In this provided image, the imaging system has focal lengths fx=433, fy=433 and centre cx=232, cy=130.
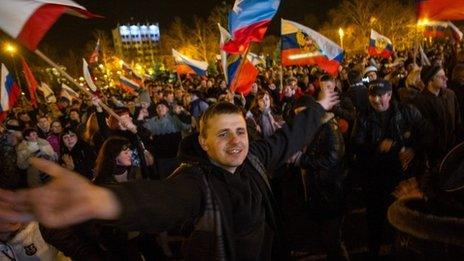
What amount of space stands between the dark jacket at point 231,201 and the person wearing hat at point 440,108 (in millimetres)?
3014

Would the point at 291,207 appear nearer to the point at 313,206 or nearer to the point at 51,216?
the point at 313,206

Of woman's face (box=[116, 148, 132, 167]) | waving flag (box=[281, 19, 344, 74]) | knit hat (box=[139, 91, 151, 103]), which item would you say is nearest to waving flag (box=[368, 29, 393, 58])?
waving flag (box=[281, 19, 344, 74])

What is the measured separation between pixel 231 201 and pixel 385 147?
2967mm

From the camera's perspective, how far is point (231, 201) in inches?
88.1

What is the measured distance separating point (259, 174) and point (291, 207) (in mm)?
4760

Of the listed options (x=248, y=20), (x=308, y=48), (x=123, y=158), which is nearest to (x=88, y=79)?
(x=308, y=48)

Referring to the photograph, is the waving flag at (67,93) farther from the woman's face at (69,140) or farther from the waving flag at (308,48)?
the waving flag at (308,48)

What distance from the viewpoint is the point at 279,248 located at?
2680 mm

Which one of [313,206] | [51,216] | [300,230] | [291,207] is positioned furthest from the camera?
[291,207]

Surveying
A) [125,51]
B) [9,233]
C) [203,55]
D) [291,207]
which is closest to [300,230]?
[291,207]

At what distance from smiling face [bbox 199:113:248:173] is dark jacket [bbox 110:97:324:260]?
0.07 m

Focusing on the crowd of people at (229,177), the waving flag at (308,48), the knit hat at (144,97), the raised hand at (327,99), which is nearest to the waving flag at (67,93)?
the knit hat at (144,97)

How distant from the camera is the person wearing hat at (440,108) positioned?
17.7 feet

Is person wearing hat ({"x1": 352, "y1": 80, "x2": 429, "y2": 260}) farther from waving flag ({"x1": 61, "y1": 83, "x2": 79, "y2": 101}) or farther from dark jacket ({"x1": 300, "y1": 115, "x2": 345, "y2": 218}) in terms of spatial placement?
waving flag ({"x1": 61, "y1": 83, "x2": 79, "y2": 101})
